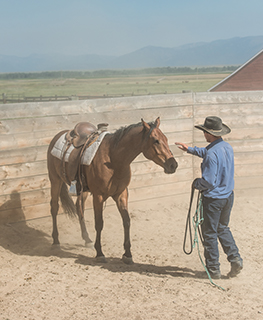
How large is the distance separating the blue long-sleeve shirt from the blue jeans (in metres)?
0.09

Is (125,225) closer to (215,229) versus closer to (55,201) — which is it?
(215,229)

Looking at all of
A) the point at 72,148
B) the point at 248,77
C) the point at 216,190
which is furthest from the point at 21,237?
the point at 248,77

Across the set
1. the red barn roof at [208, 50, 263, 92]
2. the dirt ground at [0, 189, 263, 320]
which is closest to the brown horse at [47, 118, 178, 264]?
the dirt ground at [0, 189, 263, 320]

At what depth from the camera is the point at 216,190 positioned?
3.50 m

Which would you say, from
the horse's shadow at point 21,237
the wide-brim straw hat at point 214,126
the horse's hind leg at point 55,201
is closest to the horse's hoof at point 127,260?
the horse's shadow at point 21,237

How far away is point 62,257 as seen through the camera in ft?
14.8

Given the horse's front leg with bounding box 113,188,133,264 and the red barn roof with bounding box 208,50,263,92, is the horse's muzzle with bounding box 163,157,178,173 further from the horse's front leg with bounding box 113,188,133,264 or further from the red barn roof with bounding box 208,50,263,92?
the red barn roof with bounding box 208,50,263,92

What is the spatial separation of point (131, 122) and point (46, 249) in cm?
260

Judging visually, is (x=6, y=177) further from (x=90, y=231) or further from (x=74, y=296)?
(x=74, y=296)

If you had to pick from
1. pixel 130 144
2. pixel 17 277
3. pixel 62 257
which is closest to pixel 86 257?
pixel 62 257

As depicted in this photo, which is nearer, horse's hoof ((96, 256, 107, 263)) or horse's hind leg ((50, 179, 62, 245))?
horse's hoof ((96, 256, 107, 263))

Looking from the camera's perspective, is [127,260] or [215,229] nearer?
[215,229]

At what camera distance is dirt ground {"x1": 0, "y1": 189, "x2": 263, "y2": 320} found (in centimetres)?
302

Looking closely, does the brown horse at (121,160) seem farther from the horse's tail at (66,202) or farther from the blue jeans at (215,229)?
the horse's tail at (66,202)
